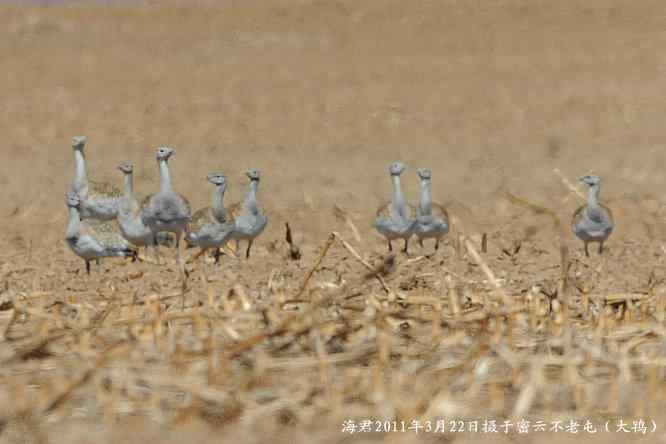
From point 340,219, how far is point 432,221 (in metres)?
1.33

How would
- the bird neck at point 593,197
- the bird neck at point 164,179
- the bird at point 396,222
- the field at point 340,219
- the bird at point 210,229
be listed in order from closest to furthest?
the field at point 340,219
the bird at point 210,229
the bird at point 396,222
the bird neck at point 593,197
the bird neck at point 164,179

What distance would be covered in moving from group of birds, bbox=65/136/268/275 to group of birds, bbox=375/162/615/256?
0.93m

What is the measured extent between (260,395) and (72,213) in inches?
258

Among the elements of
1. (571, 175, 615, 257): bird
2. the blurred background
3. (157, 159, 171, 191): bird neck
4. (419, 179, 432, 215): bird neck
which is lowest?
(571, 175, 615, 257): bird

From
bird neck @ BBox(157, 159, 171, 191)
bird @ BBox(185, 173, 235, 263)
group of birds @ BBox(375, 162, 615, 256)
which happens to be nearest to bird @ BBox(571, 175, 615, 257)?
group of birds @ BBox(375, 162, 615, 256)

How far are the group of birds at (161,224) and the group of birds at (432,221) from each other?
0.93 metres

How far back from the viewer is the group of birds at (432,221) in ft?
34.1

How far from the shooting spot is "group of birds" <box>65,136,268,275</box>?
9.53 metres

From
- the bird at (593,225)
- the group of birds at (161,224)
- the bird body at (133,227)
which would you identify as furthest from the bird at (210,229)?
the bird at (593,225)

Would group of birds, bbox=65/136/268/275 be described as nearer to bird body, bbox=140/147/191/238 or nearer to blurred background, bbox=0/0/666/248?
bird body, bbox=140/147/191/238

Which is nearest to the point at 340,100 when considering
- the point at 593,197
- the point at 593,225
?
the point at 593,197

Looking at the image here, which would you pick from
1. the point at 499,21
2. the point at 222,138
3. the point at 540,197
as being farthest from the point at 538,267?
the point at 499,21

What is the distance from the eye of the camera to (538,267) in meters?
6.10

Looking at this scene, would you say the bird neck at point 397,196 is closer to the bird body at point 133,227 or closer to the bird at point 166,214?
the bird at point 166,214
